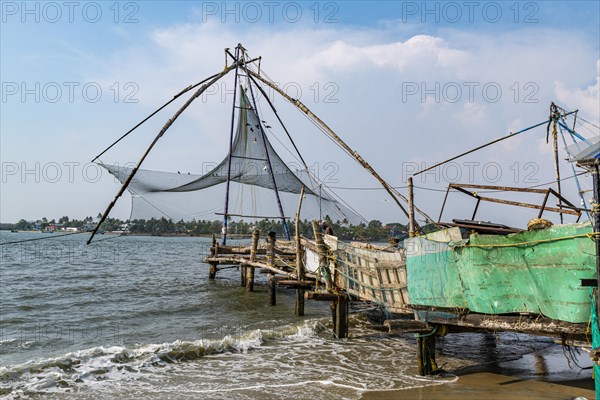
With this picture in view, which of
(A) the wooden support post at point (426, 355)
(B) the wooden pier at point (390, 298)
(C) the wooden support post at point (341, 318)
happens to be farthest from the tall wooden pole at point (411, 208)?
(C) the wooden support post at point (341, 318)

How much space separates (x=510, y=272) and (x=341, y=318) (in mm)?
5570

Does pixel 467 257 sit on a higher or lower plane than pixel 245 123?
lower

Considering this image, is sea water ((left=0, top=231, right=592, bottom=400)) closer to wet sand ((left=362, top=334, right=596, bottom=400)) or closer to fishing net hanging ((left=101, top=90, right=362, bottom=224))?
wet sand ((left=362, top=334, right=596, bottom=400))

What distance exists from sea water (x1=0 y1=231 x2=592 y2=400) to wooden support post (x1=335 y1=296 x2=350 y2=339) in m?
0.25

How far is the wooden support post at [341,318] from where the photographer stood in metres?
10.8

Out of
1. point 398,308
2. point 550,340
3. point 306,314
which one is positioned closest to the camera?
point 398,308

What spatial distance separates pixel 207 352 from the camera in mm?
10188

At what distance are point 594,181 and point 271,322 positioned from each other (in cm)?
1033

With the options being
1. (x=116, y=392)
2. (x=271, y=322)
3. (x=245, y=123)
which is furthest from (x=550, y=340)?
(x=245, y=123)

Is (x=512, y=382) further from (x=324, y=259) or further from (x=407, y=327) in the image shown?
(x=324, y=259)

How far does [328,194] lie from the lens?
1563cm

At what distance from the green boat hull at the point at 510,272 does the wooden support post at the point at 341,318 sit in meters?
3.34

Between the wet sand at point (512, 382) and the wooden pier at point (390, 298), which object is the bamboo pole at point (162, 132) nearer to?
the wooden pier at point (390, 298)

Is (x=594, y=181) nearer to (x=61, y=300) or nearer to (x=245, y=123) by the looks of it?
(x=245, y=123)
